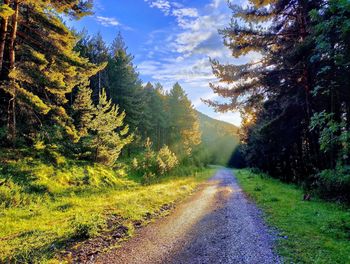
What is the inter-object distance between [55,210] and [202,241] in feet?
21.6

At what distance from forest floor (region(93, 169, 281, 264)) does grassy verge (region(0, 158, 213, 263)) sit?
1.08m

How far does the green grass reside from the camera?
5.55m

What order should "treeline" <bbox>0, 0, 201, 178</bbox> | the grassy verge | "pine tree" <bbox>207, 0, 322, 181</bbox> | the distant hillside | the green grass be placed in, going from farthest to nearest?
the distant hillside → "pine tree" <bbox>207, 0, 322, 181</bbox> → "treeline" <bbox>0, 0, 201, 178</bbox> → the grassy verge → the green grass

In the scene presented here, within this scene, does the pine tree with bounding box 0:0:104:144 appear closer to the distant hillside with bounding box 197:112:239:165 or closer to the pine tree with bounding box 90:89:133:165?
the pine tree with bounding box 90:89:133:165

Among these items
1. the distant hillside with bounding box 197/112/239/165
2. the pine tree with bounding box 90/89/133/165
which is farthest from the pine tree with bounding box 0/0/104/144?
the distant hillside with bounding box 197/112/239/165

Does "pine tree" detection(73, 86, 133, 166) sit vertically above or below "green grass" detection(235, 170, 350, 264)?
above

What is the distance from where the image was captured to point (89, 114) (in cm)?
1897

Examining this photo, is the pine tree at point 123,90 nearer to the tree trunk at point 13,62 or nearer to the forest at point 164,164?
the forest at point 164,164

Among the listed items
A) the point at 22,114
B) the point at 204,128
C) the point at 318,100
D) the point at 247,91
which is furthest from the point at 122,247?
the point at 204,128

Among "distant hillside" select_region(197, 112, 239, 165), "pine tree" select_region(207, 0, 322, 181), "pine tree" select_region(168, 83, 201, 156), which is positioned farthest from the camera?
"distant hillside" select_region(197, 112, 239, 165)

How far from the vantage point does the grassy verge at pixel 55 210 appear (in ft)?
20.5

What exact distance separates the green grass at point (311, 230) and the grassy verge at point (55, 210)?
15.3 ft

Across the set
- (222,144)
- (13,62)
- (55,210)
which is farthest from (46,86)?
(222,144)

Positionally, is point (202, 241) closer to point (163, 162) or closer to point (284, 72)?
point (284, 72)
